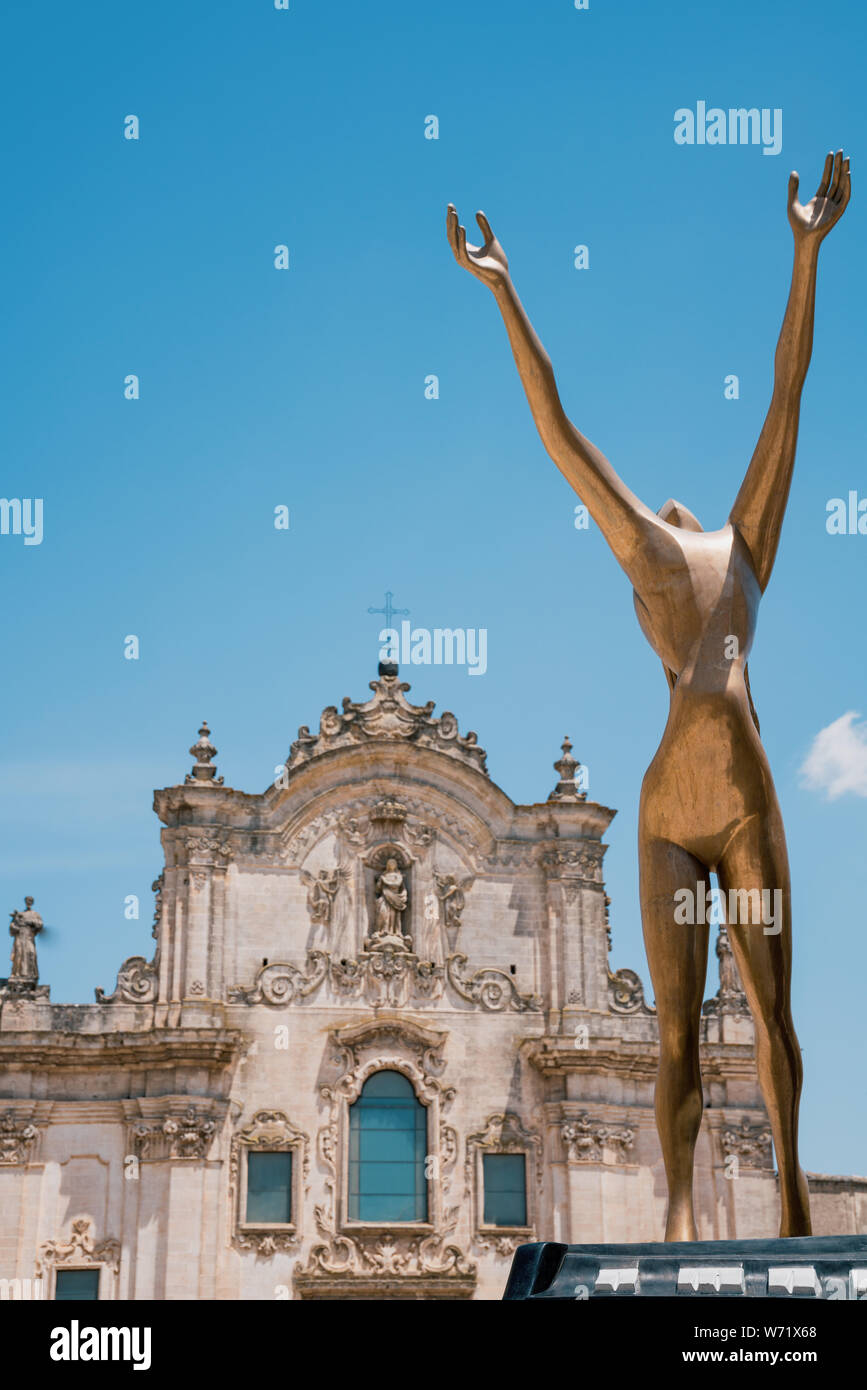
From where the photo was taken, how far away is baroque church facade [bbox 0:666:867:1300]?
74.7ft

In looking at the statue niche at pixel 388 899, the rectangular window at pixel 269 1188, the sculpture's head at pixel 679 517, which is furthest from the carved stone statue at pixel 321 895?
the sculpture's head at pixel 679 517

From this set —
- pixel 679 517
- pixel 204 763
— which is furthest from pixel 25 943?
pixel 679 517

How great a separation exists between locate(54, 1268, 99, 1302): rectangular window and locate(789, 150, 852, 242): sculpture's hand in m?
19.0

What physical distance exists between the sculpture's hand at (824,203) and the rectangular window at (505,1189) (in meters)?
18.2

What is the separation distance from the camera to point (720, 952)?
80.2 ft

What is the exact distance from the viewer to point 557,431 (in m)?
7.41

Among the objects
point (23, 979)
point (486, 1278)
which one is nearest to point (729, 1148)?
point (486, 1278)

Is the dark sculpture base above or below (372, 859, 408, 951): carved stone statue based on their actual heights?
below

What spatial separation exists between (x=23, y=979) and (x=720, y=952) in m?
9.79

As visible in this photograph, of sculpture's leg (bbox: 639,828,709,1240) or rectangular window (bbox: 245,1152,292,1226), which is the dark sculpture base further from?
rectangular window (bbox: 245,1152,292,1226)

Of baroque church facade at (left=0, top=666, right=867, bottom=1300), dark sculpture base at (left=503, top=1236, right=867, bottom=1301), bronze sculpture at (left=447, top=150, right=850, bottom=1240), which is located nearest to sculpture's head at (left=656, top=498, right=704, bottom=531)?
bronze sculpture at (left=447, top=150, right=850, bottom=1240)

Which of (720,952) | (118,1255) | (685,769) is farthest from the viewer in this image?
(720,952)

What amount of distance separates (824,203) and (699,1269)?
4499 mm
